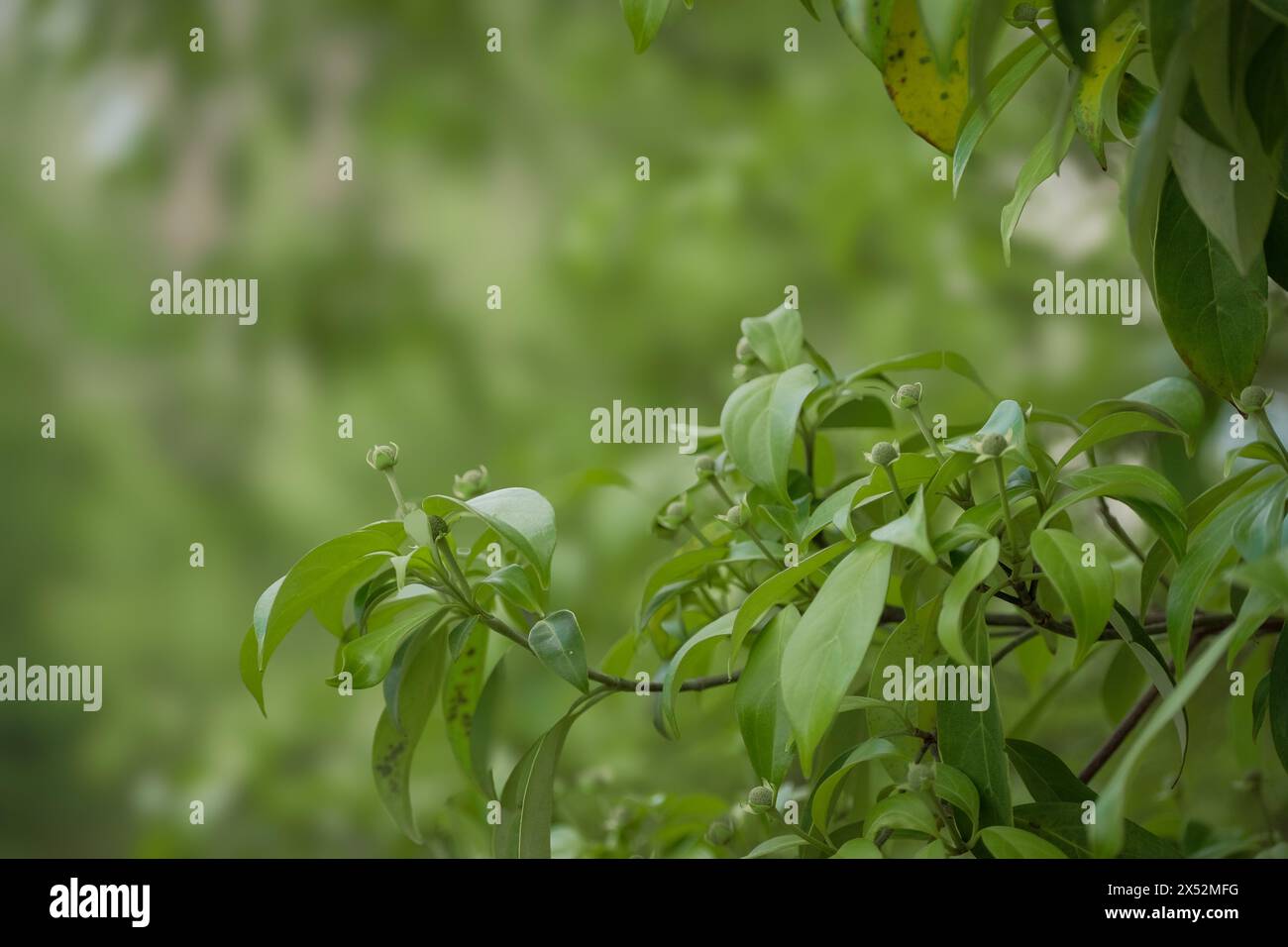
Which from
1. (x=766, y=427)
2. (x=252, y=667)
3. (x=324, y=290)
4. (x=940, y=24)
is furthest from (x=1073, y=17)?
(x=324, y=290)

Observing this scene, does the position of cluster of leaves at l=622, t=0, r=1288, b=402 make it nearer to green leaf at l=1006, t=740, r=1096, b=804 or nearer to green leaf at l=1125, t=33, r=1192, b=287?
green leaf at l=1125, t=33, r=1192, b=287

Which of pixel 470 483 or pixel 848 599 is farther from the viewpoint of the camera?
pixel 470 483

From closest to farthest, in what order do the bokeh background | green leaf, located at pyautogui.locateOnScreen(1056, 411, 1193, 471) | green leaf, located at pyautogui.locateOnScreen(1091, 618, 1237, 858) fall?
green leaf, located at pyautogui.locateOnScreen(1091, 618, 1237, 858) → green leaf, located at pyautogui.locateOnScreen(1056, 411, 1193, 471) → the bokeh background

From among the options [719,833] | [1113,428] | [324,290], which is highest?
[324,290]

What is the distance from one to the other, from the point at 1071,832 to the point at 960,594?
0.27 feet

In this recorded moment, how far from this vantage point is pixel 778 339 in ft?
1.11

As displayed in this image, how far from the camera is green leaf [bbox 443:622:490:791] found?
1.13ft

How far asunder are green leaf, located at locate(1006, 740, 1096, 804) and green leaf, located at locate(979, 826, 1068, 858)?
5cm

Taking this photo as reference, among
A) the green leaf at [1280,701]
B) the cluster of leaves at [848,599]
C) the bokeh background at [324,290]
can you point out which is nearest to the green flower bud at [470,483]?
the cluster of leaves at [848,599]

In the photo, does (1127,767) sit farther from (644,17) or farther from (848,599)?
(644,17)

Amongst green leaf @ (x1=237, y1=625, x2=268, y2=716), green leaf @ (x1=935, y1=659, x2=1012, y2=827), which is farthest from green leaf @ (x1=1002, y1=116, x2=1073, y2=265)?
green leaf @ (x1=237, y1=625, x2=268, y2=716)

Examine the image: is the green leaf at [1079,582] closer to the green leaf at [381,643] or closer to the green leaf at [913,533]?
the green leaf at [913,533]

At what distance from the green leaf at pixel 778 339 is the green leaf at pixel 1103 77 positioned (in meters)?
0.09

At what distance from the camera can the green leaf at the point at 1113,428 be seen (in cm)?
28
